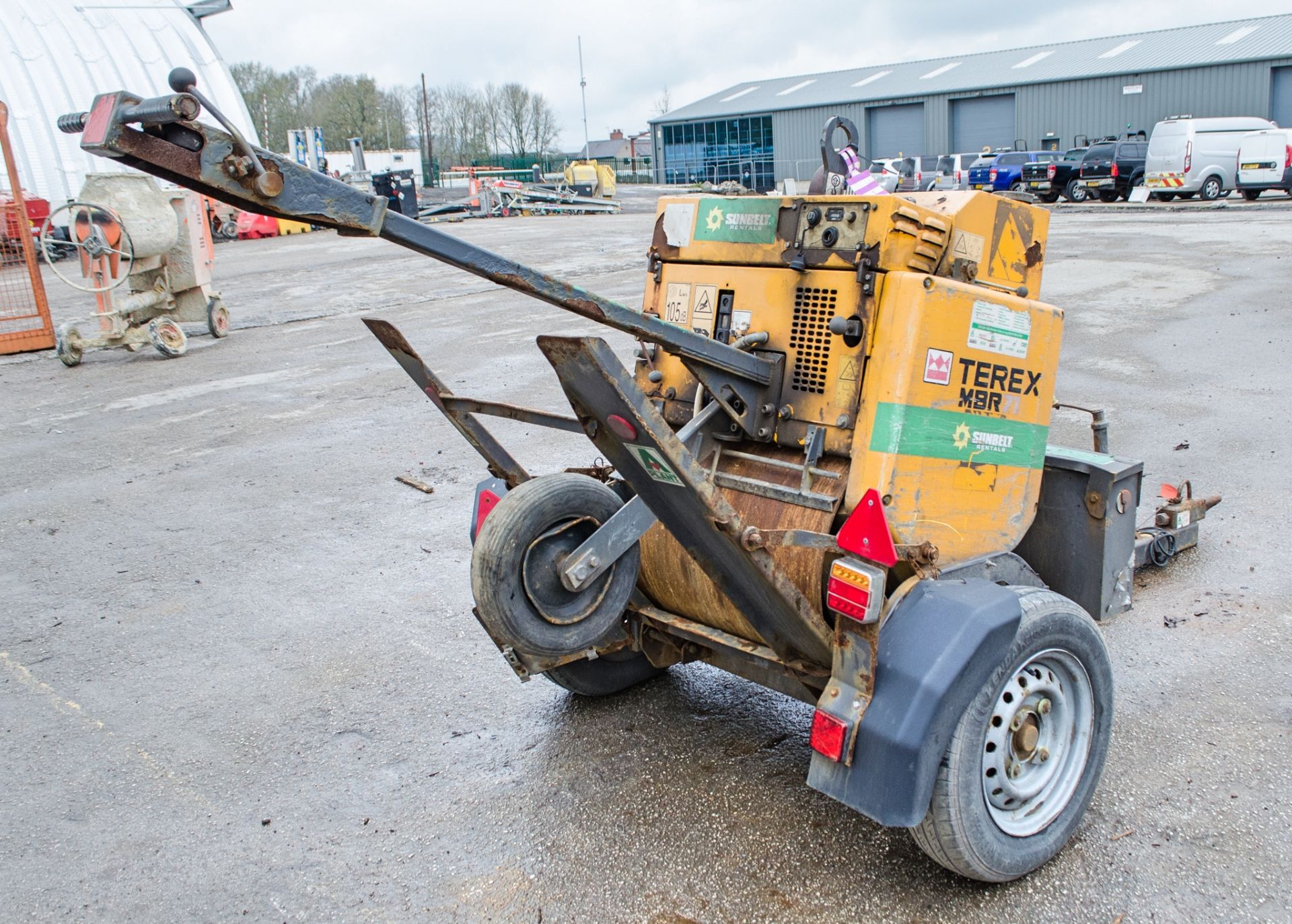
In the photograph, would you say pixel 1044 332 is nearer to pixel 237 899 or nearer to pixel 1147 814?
pixel 1147 814

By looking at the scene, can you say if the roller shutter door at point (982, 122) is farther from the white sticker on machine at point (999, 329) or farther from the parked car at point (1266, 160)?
the white sticker on machine at point (999, 329)

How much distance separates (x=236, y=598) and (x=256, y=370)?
679 centimetres

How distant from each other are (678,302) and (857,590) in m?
1.65

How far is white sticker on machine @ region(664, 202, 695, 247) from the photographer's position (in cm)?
405

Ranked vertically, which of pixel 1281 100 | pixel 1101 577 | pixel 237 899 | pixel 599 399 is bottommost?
pixel 237 899

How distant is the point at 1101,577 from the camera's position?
13.7 ft

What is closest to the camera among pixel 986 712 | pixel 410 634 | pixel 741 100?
pixel 986 712

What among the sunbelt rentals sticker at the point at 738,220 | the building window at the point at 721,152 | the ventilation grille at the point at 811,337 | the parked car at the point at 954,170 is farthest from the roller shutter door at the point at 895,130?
the ventilation grille at the point at 811,337

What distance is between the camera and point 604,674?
435cm

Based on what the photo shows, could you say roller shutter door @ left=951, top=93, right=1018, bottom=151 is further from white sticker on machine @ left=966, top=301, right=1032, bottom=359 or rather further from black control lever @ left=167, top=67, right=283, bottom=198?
black control lever @ left=167, top=67, right=283, bottom=198

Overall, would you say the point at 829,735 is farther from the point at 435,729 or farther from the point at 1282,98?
the point at 1282,98

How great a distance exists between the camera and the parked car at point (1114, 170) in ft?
101

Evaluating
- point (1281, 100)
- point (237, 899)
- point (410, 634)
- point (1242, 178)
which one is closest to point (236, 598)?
point (410, 634)

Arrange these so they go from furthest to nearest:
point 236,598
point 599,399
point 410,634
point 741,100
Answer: point 741,100
point 236,598
point 410,634
point 599,399
